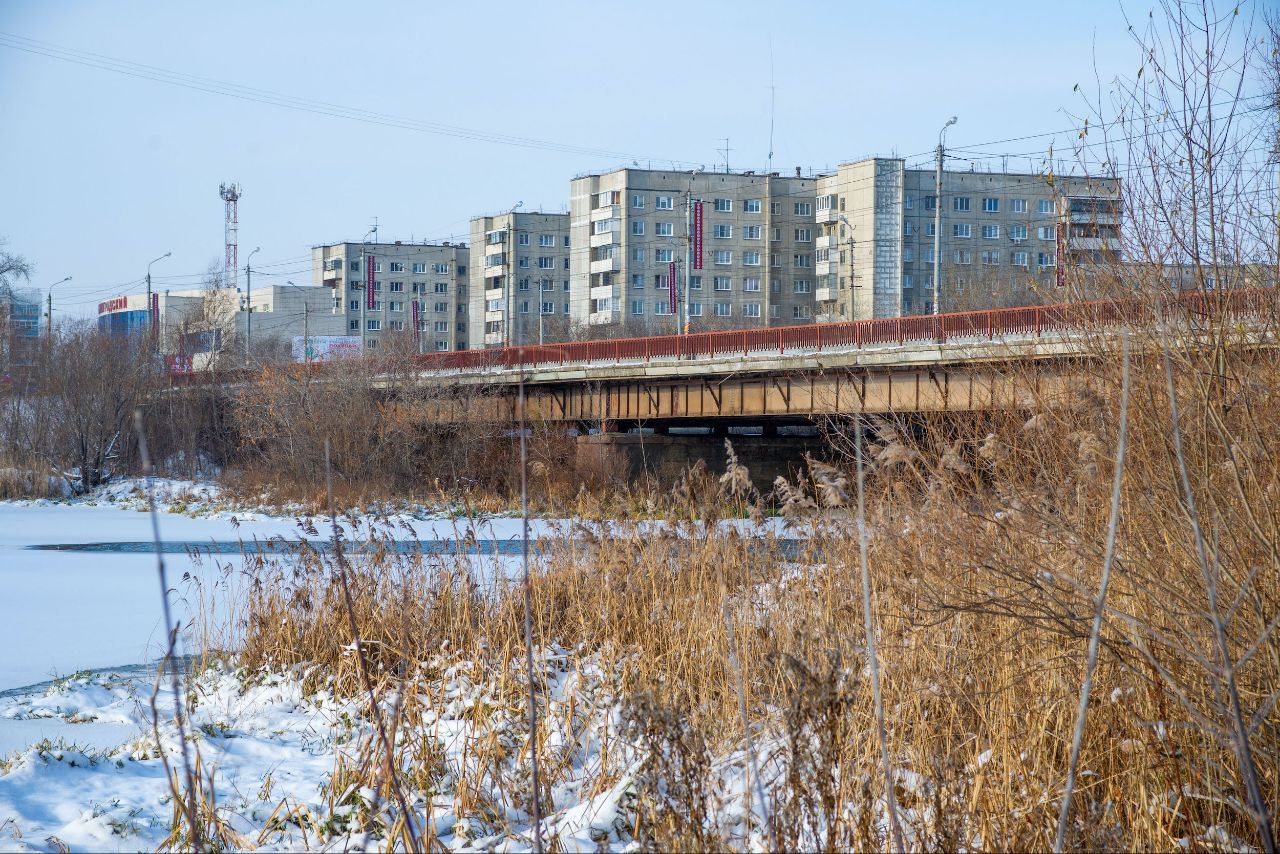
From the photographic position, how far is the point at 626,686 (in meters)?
7.11

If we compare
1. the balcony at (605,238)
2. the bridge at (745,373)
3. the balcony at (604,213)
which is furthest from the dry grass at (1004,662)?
the balcony at (604,213)

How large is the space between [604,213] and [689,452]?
52.8 m

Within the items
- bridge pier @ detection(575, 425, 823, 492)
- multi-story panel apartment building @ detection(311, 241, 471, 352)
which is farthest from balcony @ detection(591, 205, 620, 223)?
bridge pier @ detection(575, 425, 823, 492)

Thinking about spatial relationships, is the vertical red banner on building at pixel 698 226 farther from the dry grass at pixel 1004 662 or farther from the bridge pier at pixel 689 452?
the dry grass at pixel 1004 662

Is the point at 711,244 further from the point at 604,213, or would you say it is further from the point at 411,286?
the point at 411,286

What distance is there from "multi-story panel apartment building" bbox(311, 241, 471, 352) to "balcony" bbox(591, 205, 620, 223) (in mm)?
21571

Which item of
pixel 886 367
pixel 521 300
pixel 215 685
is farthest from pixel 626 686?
pixel 521 300

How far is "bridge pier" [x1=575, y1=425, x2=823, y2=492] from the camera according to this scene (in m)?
31.8

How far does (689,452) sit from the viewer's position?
112 ft

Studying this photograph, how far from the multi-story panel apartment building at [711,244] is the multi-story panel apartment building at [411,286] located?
79.1 feet

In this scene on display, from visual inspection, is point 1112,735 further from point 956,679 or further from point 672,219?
point 672,219

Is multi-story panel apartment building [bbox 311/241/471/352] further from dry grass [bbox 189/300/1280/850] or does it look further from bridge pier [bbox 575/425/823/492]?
dry grass [bbox 189/300/1280/850]

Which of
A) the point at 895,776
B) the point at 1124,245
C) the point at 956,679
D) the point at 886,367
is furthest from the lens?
the point at 886,367

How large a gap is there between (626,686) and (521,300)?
89.1 m
